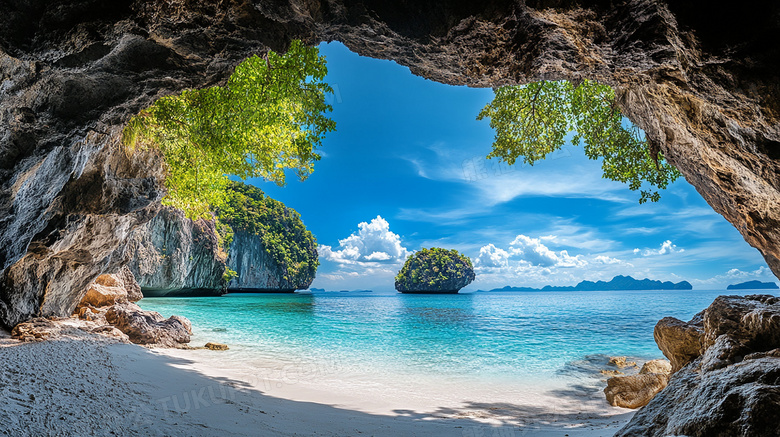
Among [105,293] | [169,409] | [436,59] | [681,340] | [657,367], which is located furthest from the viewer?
[105,293]

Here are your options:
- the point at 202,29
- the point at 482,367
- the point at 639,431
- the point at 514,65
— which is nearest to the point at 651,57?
the point at 514,65

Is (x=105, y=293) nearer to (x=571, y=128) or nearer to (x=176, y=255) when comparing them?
(x=571, y=128)

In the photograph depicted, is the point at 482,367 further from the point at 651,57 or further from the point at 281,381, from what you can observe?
the point at 651,57

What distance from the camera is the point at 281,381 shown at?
7535 mm

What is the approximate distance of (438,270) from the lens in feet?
288

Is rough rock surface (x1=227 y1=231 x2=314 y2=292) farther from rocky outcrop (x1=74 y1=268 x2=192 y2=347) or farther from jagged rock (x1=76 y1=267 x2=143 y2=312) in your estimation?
rocky outcrop (x1=74 y1=268 x2=192 y2=347)

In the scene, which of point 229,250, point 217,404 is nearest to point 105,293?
point 217,404

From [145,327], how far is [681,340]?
13.6 metres

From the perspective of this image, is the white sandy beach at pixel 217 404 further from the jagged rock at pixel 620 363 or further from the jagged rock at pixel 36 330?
the jagged rock at pixel 620 363

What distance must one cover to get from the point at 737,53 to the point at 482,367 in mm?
10658

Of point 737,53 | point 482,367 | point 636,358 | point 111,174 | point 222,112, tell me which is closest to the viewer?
point 737,53

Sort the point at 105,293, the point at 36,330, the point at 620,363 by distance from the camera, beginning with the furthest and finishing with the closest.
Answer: the point at 620,363 → the point at 105,293 → the point at 36,330

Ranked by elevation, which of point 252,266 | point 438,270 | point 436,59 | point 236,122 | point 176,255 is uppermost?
point 236,122

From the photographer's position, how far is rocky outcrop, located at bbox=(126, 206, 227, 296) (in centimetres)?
3219
